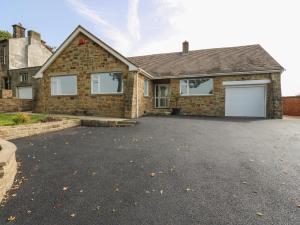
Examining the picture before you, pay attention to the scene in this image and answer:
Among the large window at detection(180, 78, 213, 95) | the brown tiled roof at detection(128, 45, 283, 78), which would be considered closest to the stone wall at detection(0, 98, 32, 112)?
the brown tiled roof at detection(128, 45, 283, 78)

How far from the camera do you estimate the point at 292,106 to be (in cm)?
1967

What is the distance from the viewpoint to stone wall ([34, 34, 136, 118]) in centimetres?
1405

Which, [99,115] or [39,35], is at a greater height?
[39,35]

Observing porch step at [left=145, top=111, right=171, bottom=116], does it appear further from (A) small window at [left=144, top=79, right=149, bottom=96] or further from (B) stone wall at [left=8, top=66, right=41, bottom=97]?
(B) stone wall at [left=8, top=66, right=41, bottom=97]

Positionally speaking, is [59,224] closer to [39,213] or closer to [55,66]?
[39,213]

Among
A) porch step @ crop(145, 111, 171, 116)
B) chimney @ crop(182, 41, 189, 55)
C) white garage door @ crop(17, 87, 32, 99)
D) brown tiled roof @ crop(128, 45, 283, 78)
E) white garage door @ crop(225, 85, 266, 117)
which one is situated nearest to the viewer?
white garage door @ crop(225, 85, 266, 117)

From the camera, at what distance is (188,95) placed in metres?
17.2

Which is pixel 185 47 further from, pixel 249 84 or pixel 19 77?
pixel 19 77

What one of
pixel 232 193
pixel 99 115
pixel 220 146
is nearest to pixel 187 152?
pixel 220 146

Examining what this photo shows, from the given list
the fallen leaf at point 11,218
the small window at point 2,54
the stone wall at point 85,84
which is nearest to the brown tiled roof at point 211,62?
the stone wall at point 85,84

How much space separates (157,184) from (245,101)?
46.4ft

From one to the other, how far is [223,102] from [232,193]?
44.4 ft

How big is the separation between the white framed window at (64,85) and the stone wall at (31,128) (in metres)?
4.96

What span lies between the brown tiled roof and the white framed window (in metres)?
5.43
